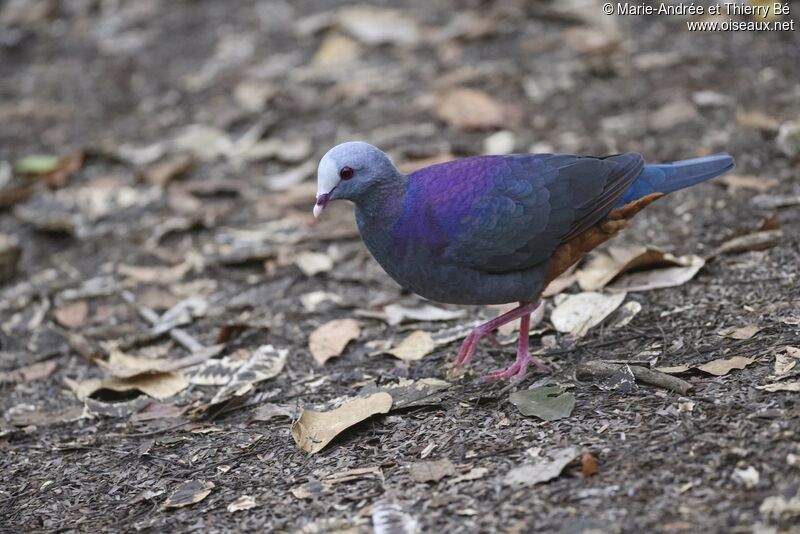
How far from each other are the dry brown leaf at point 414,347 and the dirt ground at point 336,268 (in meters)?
0.07

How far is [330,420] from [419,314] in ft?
3.97

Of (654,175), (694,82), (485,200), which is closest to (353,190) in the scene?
(485,200)

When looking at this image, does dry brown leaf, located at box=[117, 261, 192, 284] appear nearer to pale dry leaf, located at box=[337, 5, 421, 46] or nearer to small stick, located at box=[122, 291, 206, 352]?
small stick, located at box=[122, 291, 206, 352]

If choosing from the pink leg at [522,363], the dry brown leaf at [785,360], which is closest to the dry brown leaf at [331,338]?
the pink leg at [522,363]

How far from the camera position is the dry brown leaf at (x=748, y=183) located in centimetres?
510

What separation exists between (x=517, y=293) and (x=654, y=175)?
0.85 m

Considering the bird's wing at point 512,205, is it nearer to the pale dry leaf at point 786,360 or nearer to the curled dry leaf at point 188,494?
the pale dry leaf at point 786,360

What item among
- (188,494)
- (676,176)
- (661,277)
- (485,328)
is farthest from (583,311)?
(188,494)

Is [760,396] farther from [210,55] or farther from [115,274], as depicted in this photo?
[210,55]

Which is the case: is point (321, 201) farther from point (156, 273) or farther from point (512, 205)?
point (156, 273)

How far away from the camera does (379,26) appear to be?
8094mm

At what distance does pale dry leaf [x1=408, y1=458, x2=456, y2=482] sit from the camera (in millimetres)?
3195

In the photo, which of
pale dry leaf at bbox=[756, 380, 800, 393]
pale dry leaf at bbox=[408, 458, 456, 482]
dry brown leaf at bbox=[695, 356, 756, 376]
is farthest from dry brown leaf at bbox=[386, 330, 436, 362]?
pale dry leaf at bbox=[756, 380, 800, 393]

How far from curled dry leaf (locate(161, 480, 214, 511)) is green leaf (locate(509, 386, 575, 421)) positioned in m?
1.19
